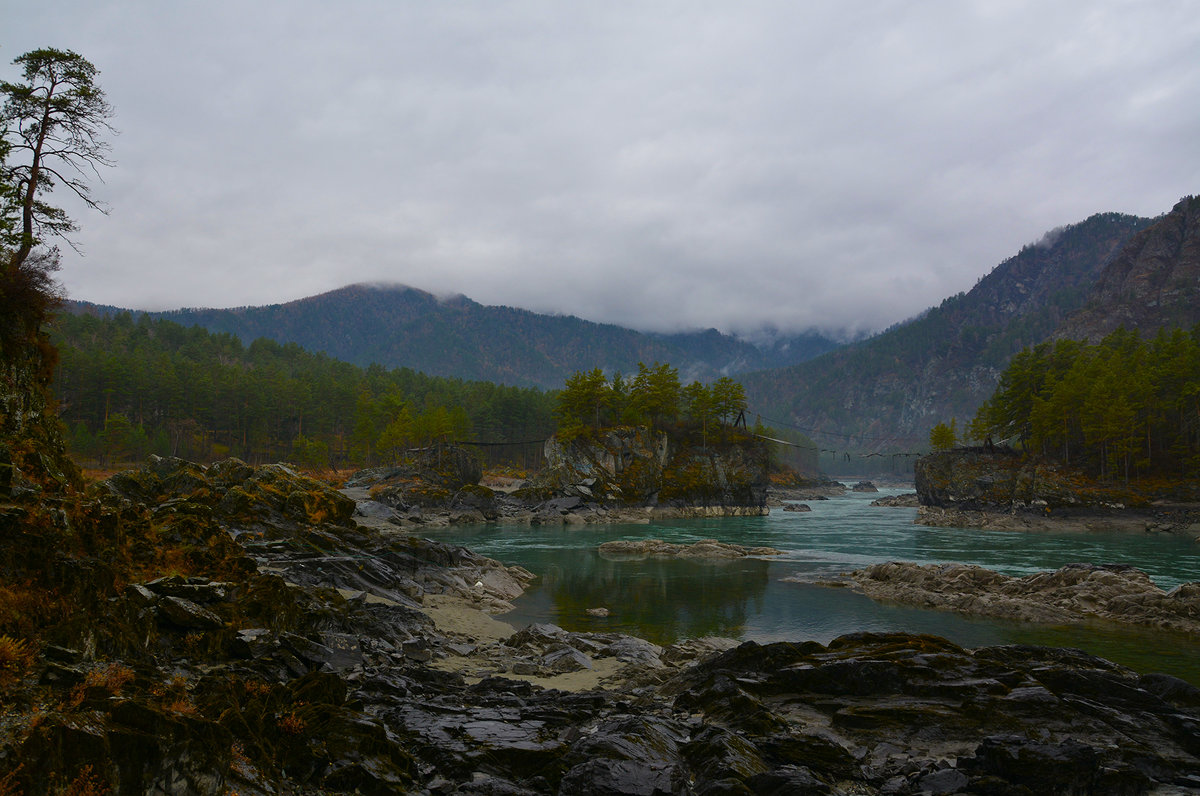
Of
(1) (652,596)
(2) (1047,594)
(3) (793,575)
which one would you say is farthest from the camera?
(3) (793,575)

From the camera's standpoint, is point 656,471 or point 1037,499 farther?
Result: point 656,471

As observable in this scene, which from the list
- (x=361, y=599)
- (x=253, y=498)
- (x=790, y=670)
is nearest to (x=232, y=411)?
(x=253, y=498)

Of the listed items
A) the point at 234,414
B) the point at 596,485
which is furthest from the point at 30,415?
the point at 234,414

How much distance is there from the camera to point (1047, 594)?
34938mm

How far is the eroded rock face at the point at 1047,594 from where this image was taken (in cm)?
3044

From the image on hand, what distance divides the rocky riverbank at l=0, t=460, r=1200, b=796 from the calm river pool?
31.1ft

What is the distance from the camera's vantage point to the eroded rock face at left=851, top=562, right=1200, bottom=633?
30.4m

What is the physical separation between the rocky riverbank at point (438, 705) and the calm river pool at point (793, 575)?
374 inches

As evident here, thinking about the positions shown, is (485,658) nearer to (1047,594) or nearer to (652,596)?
(652,596)

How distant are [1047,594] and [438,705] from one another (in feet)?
120

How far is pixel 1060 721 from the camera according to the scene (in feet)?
47.4

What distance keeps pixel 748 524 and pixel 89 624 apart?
87.2 m

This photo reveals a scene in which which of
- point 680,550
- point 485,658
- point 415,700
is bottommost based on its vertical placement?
point 680,550

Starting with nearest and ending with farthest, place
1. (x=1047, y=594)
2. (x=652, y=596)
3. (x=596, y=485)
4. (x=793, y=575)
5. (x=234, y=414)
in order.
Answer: (x=1047, y=594), (x=652, y=596), (x=793, y=575), (x=596, y=485), (x=234, y=414)
